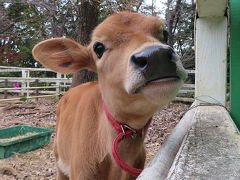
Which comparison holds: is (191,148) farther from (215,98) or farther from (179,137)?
(215,98)

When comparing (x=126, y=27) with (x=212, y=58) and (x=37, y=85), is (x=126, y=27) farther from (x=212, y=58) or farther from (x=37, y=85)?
(x=37, y=85)

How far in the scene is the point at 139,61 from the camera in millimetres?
1475

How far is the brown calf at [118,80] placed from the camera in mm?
1473

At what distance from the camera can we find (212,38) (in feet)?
7.36

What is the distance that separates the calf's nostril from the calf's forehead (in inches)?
16.4

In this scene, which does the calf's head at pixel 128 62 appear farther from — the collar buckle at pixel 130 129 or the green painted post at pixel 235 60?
the green painted post at pixel 235 60

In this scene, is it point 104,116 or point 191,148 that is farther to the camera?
point 104,116

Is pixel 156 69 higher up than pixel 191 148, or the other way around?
pixel 156 69

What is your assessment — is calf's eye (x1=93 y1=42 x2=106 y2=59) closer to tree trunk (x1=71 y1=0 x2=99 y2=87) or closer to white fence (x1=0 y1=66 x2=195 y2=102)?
tree trunk (x1=71 y1=0 x2=99 y2=87)

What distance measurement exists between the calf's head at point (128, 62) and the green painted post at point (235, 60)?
2.09 feet

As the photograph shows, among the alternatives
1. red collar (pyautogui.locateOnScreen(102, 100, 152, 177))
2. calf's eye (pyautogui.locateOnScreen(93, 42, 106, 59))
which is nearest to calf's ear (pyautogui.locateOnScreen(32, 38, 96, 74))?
calf's eye (pyautogui.locateOnScreen(93, 42, 106, 59))

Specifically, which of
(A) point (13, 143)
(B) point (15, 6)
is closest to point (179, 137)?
(A) point (13, 143)

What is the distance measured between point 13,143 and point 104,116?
281 centimetres

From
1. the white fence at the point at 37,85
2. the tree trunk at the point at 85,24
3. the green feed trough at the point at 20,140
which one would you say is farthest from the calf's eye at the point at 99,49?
the white fence at the point at 37,85
